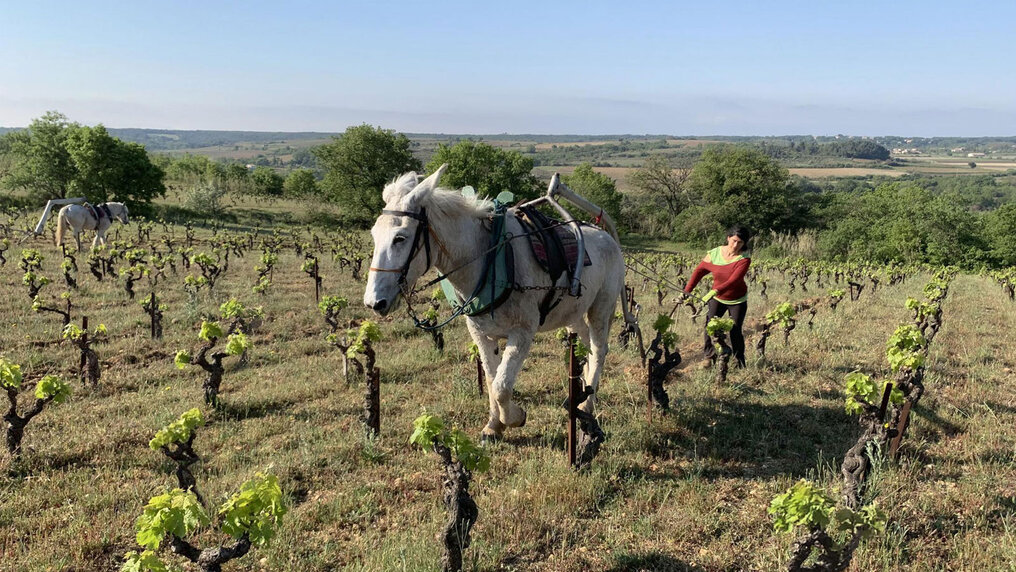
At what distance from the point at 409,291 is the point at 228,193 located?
194 feet

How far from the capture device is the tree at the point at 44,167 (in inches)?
1396

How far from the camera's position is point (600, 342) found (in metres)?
6.34

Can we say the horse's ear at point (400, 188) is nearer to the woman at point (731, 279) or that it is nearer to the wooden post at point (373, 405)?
the wooden post at point (373, 405)

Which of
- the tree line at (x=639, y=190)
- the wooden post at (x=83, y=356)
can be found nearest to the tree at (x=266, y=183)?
the tree line at (x=639, y=190)

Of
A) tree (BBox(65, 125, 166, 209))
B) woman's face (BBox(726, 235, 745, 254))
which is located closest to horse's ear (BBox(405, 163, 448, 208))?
woman's face (BBox(726, 235, 745, 254))

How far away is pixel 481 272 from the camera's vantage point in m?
4.62

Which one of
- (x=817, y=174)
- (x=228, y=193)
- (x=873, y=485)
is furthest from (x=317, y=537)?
(x=817, y=174)

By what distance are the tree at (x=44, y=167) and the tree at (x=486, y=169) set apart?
26.9 meters

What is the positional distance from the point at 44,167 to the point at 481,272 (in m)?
45.2

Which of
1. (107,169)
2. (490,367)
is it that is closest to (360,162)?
(107,169)

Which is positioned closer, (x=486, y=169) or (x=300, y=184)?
(x=486, y=169)

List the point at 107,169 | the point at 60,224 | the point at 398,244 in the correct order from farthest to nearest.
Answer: the point at 107,169 → the point at 60,224 → the point at 398,244

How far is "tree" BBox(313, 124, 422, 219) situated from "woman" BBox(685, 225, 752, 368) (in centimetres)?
4135

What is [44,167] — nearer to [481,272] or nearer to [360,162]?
[360,162]
